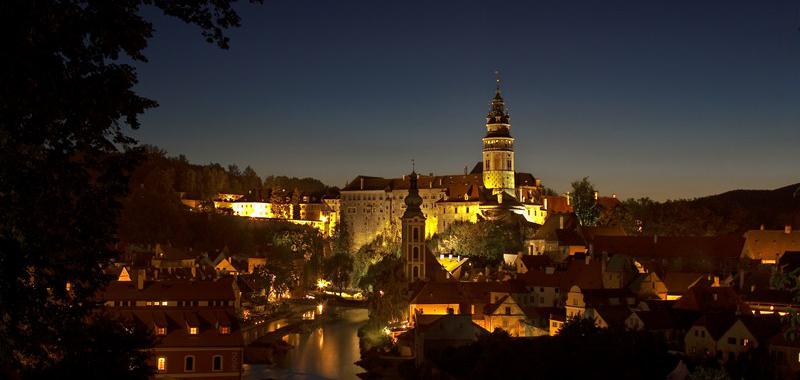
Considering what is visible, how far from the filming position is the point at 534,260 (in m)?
44.2

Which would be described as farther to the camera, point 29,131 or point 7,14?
point 29,131

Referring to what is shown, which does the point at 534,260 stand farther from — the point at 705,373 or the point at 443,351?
the point at 705,373

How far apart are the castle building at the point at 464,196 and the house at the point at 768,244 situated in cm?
1777

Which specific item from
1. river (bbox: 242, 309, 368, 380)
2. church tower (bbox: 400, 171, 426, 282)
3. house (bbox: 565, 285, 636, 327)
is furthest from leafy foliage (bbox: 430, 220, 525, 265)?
house (bbox: 565, 285, 636, 327)

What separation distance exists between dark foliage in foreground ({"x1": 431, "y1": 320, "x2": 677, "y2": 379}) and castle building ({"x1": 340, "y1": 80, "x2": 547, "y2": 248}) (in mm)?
33695

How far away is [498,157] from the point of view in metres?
67.7

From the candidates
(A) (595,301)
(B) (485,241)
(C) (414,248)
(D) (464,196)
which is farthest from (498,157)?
(A) (595,301)

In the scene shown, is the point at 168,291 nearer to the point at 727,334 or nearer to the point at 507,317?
the point at 507,317

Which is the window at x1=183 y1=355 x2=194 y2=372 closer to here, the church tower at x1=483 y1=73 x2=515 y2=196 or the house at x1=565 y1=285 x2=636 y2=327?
the house at x1=565 y1=285 x2=636 y2=327

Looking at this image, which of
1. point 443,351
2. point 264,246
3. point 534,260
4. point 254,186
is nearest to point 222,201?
point 254,186

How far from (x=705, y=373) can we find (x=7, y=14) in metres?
16.2

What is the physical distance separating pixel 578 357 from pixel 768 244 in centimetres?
2562

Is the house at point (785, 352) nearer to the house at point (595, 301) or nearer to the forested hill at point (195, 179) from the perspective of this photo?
the house at point (595, 301)

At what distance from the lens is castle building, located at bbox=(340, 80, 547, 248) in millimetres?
64812
